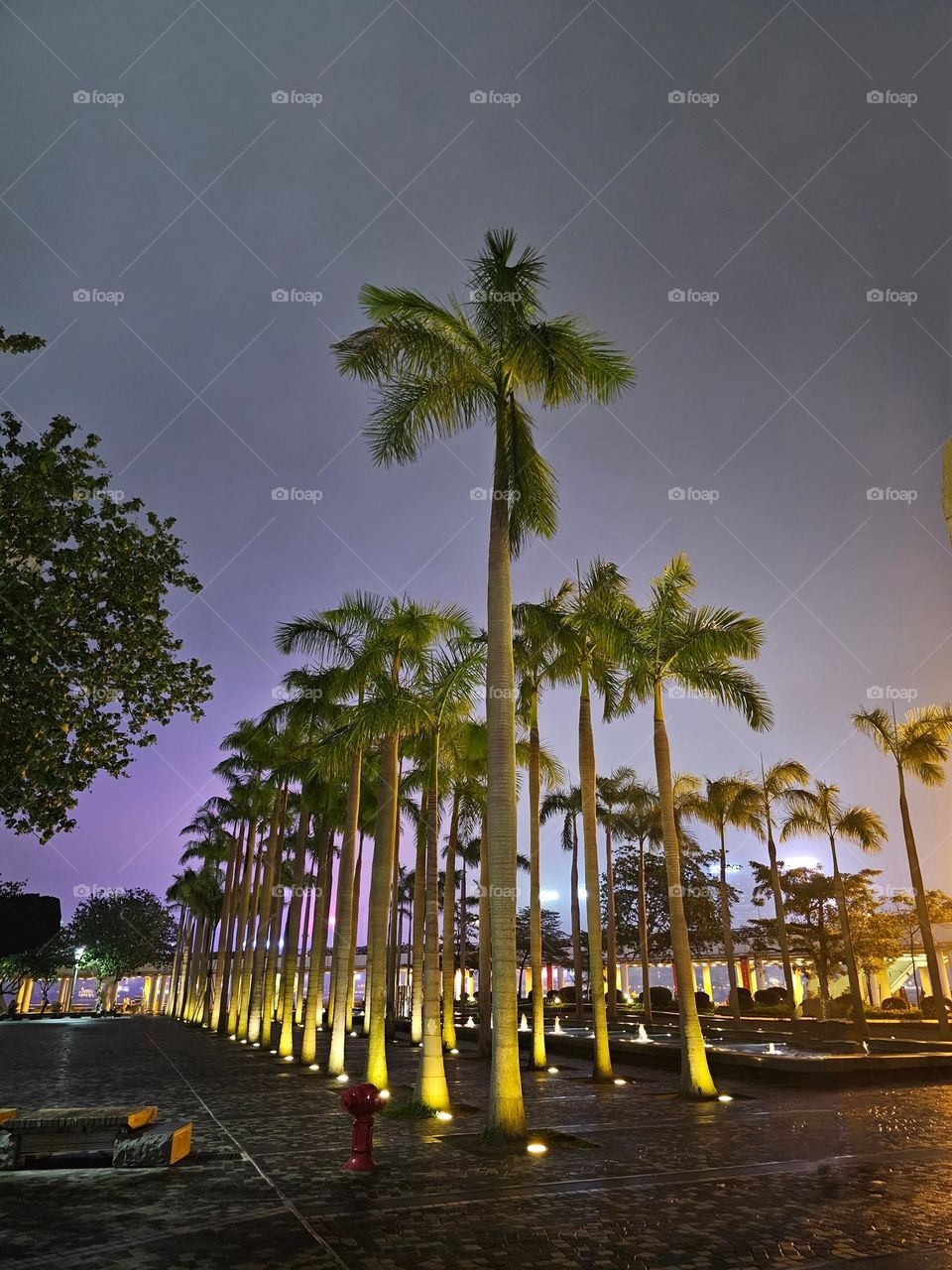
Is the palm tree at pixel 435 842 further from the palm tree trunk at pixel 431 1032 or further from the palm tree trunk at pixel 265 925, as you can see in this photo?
the palm tree trunk at pixel 265 925

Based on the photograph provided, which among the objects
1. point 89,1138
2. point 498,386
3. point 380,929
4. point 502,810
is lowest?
point 89,1138

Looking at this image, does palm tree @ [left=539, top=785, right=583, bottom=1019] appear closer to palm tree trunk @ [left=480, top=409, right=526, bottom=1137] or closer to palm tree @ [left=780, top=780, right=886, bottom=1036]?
palm tree @ [left=780, top=780, right=886, bottom=1036]

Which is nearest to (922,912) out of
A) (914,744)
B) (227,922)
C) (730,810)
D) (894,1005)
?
(914,744)

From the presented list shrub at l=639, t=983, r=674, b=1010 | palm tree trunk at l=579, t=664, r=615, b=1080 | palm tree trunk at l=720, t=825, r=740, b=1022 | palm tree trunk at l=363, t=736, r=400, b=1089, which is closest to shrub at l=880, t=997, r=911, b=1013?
palm tree trunk at l=720, t=825, r=740, b=1022

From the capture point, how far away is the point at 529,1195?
930cm

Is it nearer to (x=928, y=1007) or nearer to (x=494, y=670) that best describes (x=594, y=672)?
(x=494, y=670)

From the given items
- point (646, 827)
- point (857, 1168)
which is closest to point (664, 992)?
point (646, 827)

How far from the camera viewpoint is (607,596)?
68.0 ft

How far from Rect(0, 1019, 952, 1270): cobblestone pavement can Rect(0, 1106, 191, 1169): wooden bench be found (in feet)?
1.02

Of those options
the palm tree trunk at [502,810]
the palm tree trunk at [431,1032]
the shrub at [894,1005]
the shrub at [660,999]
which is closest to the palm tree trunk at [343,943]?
the palm tree trunk at [431,1032]

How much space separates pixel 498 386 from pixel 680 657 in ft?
25.3

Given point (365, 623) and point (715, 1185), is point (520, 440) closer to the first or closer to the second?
point (365, 623)

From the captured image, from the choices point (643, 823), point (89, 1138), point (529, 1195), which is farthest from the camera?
point (643, 823)

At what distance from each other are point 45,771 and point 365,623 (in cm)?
1064
